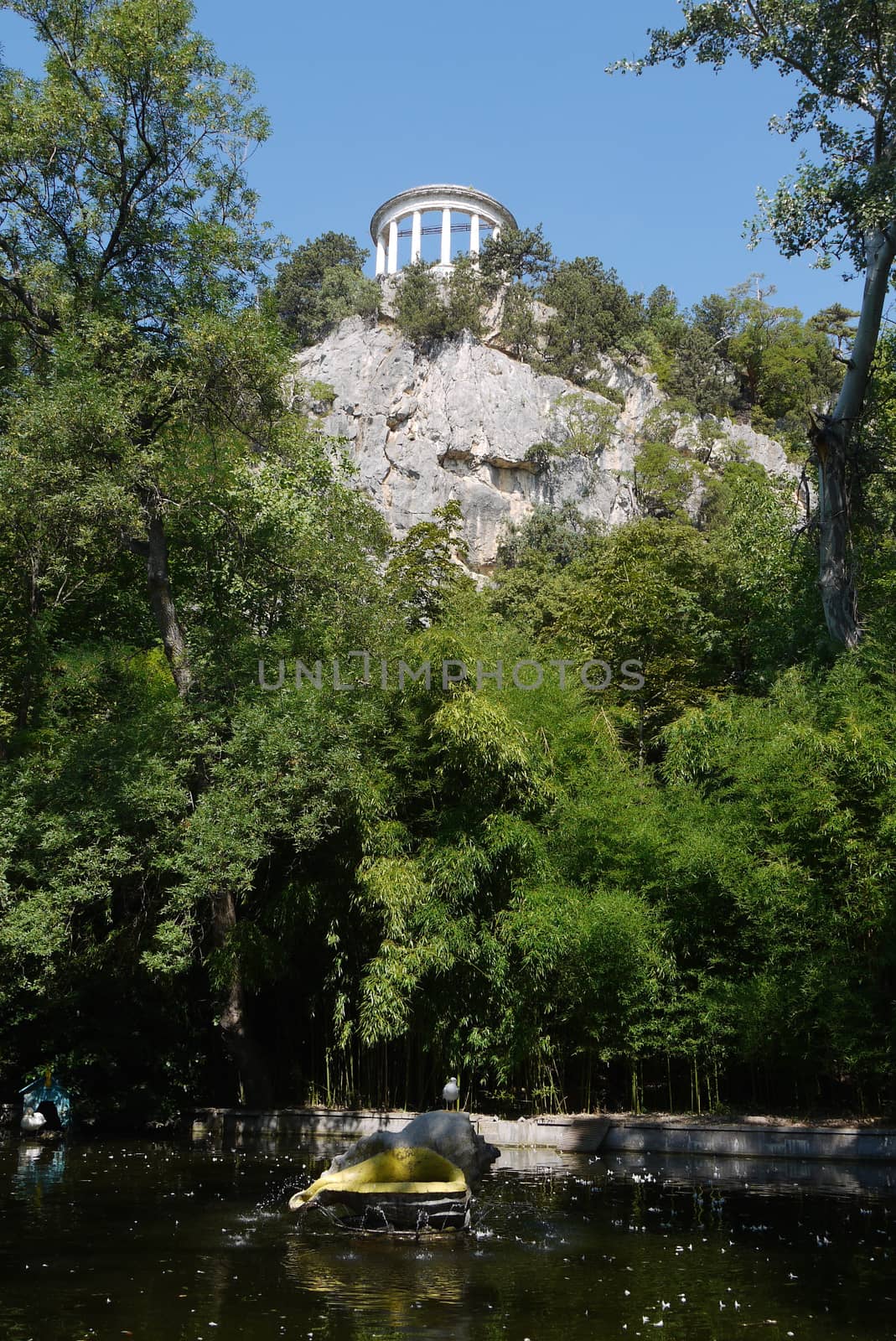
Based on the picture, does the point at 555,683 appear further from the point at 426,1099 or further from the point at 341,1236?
the point at 341,1236

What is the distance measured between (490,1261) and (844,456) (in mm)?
8387

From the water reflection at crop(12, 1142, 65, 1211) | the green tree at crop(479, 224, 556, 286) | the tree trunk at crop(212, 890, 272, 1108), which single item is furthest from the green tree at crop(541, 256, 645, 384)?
the water reflection at crop(12, 1142, 65, 1211)

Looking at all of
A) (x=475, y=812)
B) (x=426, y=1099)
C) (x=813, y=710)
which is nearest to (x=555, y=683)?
(x=475, y=812)

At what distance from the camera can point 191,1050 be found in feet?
34.0

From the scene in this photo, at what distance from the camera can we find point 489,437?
3534 centimetres

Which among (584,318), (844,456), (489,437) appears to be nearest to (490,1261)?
(844,456)

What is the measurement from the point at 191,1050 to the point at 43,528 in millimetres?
5173

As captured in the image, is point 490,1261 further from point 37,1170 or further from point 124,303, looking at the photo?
point 124,303

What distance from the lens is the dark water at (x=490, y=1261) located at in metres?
4.14

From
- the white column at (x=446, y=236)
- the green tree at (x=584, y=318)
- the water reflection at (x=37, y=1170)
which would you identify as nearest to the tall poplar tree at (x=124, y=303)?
the water reflection at (x=37, y=1170)

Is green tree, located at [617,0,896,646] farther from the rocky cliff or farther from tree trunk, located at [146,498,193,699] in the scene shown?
the rocky cliff

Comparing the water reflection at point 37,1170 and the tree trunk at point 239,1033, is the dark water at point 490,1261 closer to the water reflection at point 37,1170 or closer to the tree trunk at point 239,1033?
the water reflection at point 37,1170

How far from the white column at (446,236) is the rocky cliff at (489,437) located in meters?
6.63

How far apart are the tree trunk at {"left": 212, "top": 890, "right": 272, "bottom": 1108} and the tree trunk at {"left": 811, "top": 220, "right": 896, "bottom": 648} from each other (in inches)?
252
